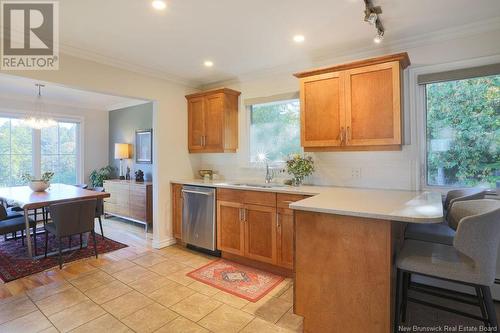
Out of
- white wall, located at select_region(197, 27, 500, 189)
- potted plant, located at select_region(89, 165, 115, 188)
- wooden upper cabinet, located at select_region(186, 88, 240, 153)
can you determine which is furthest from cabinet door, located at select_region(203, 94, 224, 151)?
potted plant, located at select_region(89, 165, 115, 188)

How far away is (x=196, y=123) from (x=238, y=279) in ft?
7.65

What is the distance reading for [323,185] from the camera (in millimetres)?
3191

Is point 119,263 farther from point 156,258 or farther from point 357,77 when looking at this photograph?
point 357,77

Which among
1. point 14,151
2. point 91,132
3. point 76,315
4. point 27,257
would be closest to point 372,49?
point 76,315

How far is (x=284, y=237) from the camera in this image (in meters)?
2.83

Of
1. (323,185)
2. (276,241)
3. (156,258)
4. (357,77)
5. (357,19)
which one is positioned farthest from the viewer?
(156,258)

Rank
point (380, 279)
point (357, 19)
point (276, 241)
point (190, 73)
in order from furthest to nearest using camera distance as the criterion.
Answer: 1. point (190, 73)
2. point (276, 241)
3. point (357, 19)
4. point (380, 279)

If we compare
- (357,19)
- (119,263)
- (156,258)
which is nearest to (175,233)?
(156,258)

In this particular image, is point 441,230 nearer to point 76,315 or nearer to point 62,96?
point 76,315

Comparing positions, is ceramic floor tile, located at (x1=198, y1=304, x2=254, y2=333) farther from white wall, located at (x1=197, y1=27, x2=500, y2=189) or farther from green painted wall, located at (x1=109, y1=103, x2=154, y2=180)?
green painted wall, located at (x1=109, y1=103, x2=154, y2=180)

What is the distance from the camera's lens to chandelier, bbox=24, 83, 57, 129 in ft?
14.6

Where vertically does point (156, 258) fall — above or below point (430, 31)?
below

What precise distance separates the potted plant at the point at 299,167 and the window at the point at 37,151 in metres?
5.16

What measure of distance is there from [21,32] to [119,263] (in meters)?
2.59
